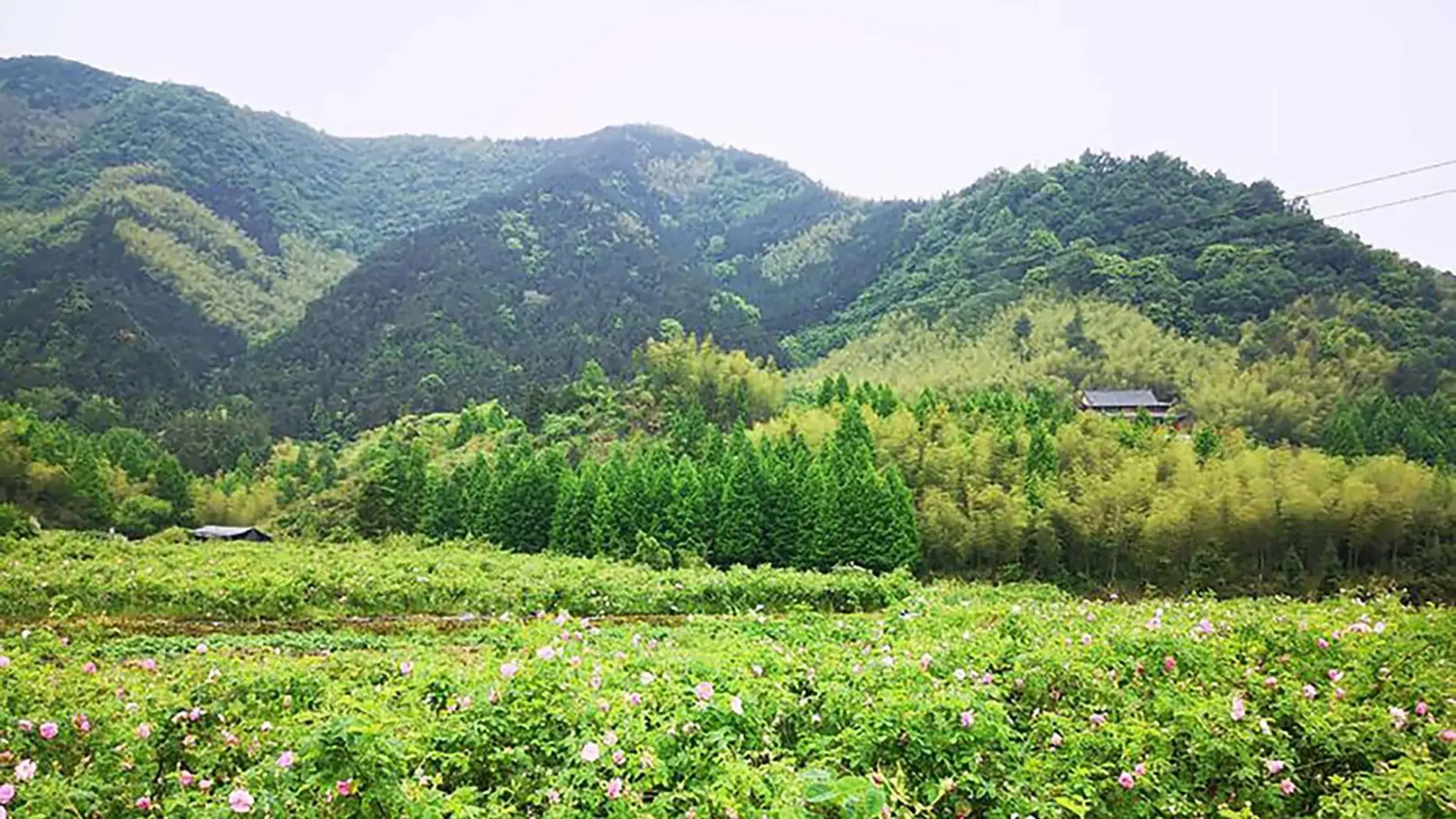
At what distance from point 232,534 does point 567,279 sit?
45823 mm

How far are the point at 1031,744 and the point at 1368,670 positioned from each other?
212 cm

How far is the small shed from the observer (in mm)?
29781

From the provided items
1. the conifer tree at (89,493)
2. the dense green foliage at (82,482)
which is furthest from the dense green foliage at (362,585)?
the conifer tree at (89,493)

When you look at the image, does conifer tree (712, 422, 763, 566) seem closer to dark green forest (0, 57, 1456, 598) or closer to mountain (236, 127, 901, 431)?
dark green forest (0, 57, 1456, 598)

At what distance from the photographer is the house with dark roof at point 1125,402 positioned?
37406 millimetres

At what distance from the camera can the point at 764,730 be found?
329cm

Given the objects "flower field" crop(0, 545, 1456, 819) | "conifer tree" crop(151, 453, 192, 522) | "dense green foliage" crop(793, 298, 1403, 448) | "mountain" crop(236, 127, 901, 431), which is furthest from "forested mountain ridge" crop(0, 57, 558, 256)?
"flower field" crop(0, 545, 1456, 819)

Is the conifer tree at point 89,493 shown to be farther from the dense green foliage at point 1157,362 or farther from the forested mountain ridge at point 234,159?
the forested mountain ridge at point 234,159

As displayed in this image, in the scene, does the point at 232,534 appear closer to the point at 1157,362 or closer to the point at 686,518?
the point at 686,518

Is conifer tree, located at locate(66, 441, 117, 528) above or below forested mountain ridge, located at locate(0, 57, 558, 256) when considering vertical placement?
below

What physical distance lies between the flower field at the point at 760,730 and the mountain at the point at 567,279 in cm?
3456

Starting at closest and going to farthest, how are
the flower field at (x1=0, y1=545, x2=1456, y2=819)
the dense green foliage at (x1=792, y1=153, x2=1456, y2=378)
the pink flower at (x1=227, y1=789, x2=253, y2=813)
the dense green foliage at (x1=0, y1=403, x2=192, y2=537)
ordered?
1. the pink flower at (x1=227, y1=789, x2=253, y2=813)
2. the flower field at (x1=0, y1=545, x2=1456, y2=819)
3. the dense green foliage at (x1=0, y1=403, x2=192, y2=537)
4. the dense green foliage at (x1=792, y1=153, x2=1456, y2=378)

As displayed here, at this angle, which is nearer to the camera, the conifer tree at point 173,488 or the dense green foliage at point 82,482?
the dense green foliage at point 82,482

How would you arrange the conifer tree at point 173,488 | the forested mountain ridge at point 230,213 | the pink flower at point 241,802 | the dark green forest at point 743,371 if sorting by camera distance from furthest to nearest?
the forested mountain ridge at point 230,213 < the conifer tree at point 173,488 < the dark green forest at point 743,371 < the pink flower at point 241,802
